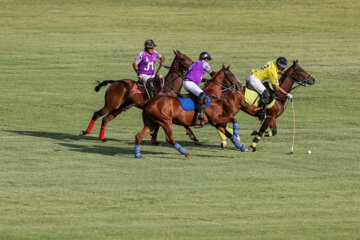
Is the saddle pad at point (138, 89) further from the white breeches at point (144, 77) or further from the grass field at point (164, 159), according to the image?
the grass field at point (164, 159)

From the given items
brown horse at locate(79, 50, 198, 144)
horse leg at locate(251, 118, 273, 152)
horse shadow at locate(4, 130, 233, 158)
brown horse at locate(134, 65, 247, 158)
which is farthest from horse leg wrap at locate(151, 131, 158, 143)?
horse leg at locate(251, 118, 273, 152)

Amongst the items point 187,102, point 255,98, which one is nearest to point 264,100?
point 255,98

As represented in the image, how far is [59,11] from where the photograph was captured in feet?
210

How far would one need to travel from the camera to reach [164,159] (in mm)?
20531

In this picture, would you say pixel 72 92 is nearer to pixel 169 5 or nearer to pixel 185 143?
pixel 185 143

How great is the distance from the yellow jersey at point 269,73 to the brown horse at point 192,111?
1360mm

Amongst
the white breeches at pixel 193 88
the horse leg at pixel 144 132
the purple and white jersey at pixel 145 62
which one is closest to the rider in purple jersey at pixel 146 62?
the purple and white jersey at pixel 145 62

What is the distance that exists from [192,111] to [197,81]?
116cm

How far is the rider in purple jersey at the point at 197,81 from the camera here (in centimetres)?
2056

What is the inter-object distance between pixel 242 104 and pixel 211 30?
3479 cm

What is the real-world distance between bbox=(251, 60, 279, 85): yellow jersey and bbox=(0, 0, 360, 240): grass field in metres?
2.04

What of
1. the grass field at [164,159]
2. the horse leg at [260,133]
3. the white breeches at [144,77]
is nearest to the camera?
the grass field at [164,159]

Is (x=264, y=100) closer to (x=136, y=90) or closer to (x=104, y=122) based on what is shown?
(x=136, y=90)

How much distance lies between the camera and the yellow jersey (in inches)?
881
